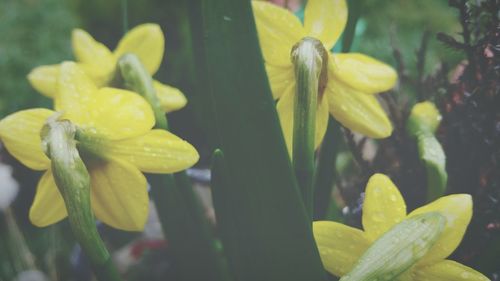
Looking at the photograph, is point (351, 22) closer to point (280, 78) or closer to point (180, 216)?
point (280, 78)

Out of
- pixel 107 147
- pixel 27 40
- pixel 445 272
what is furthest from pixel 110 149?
pixel 27 40

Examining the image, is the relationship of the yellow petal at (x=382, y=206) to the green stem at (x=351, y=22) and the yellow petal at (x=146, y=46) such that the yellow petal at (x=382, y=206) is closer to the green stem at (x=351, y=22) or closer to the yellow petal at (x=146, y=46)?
the green stem at (x=351, y=22)

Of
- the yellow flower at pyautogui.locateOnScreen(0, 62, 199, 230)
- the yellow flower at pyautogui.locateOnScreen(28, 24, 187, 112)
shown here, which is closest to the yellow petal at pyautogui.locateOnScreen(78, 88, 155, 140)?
the yellow flower at pyautogui.locateOnScreen(0, 62, 199, 230)

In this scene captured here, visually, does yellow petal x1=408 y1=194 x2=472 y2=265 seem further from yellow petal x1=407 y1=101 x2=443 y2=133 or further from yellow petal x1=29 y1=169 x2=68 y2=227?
yellow petal x1=29 y1=169 x2=68 y2=227

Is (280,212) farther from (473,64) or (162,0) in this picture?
(162,0)

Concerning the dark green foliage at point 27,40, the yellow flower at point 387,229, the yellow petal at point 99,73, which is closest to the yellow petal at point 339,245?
the yellow flower at point 387,229
